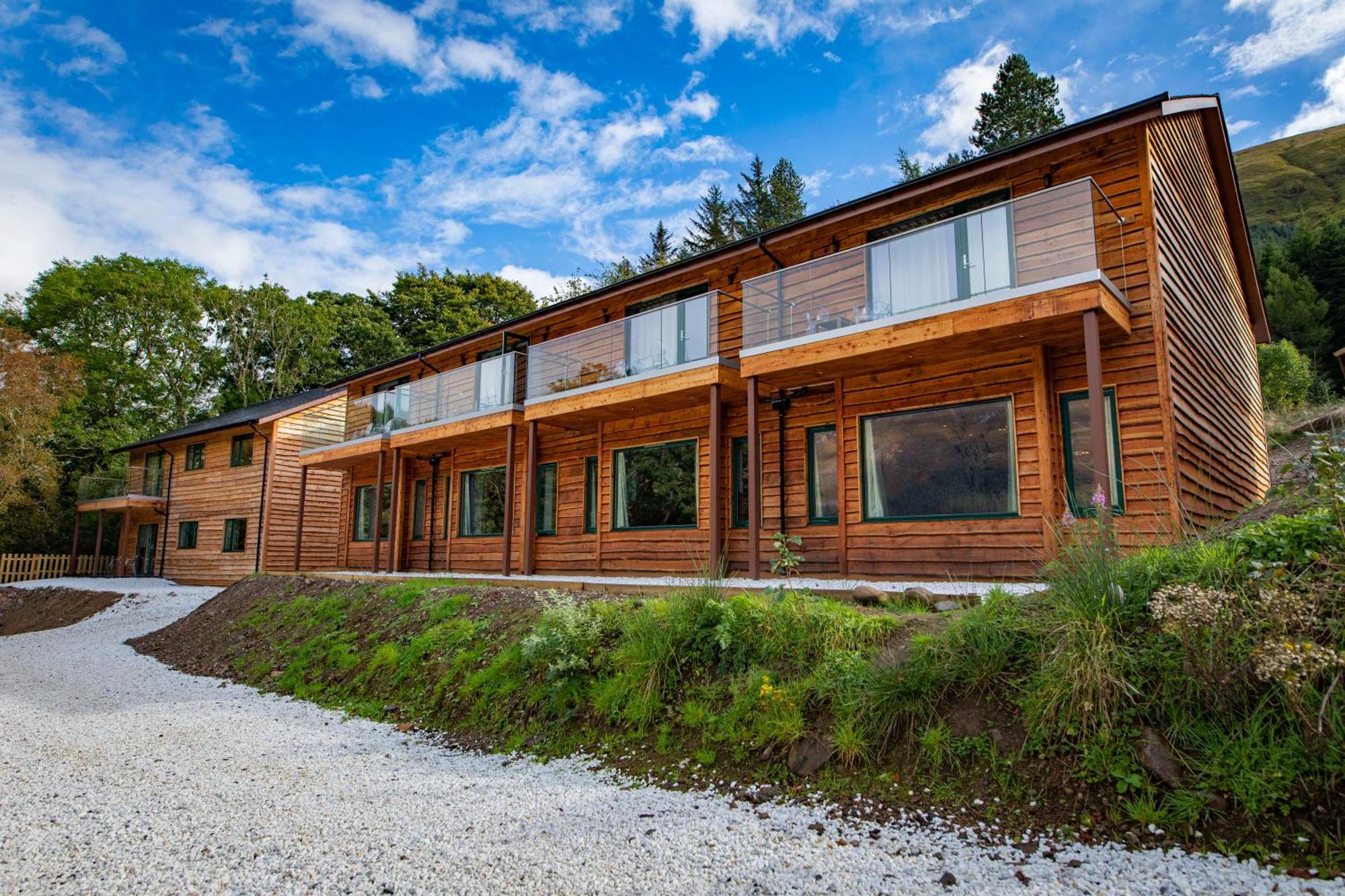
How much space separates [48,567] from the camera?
2808cm

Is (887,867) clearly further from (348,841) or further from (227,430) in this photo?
(227,430)

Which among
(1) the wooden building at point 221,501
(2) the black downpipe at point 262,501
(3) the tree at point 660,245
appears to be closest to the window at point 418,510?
(1) the wooden building at point 221,501

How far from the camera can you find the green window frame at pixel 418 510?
18.0 meters

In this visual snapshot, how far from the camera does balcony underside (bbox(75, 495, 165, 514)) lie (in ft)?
88.7

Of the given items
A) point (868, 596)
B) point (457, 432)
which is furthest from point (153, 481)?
point (868, 596)

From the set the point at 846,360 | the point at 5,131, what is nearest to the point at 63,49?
the point at 5,131

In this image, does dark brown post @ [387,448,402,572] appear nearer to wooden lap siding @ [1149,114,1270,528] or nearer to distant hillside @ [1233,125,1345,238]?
wooden lap siding @ [1149,114,1270,528]

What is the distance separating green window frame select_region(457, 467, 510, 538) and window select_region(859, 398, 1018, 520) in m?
8.82

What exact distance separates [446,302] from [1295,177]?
105 metres

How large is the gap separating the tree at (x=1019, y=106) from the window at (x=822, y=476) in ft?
91.3

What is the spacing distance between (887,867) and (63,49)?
26047 millimetres

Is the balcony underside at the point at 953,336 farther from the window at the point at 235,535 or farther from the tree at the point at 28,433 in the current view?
the tree at the point at 28,433

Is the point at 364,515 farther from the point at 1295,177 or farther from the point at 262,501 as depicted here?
the point at 1295,177

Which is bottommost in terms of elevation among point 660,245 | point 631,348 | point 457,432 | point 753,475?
point 753,475
